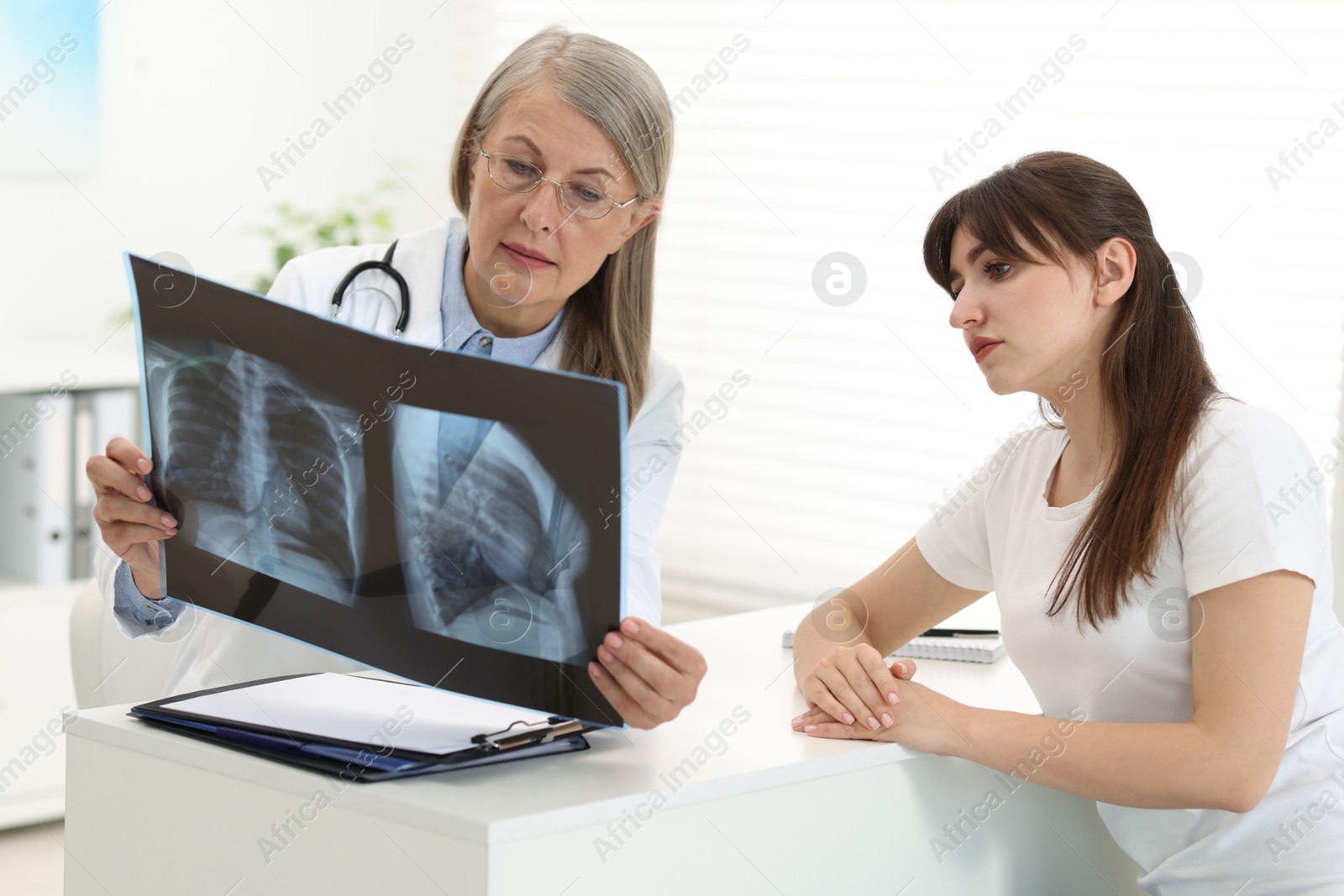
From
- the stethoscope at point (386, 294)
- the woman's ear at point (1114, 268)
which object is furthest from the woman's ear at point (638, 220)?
the woman's ear at point (1114, 268)

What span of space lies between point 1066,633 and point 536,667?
0.61 metres

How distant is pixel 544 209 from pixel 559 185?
3cm

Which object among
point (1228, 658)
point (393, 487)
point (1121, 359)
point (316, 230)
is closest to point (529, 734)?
point (393, 487)

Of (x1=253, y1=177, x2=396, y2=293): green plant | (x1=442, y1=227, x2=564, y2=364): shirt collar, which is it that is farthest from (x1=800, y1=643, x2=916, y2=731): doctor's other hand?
(x1=253, y1=177, x2=396, y2=293): green plant

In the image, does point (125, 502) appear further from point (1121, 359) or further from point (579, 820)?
point (1121, 359)

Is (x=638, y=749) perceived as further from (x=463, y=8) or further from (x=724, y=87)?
(x=463, y=8)

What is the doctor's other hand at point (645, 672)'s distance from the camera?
106 cm

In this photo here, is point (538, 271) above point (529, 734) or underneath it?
above

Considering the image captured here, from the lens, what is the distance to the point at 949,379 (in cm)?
276

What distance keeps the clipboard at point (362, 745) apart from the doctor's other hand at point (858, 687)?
26 cm

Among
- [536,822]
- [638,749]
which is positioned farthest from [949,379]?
[536,822]

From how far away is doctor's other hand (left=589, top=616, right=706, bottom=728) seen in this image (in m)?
1.06

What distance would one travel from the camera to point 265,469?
113cm

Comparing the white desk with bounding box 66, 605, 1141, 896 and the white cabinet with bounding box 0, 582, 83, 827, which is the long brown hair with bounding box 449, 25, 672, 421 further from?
the white cabinet with bounding box 0, 582, 83, 827
